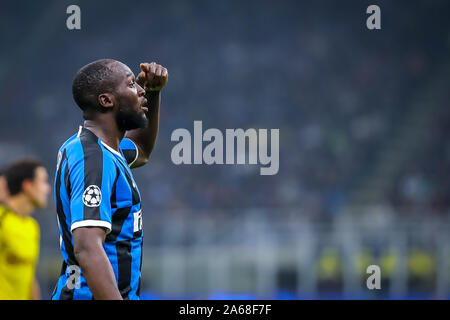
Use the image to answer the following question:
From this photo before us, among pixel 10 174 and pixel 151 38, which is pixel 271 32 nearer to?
pixel 151 38

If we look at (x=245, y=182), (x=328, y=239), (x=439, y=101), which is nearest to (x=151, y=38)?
(x=245, y=182)

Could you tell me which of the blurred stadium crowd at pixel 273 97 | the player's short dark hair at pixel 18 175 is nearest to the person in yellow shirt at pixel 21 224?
the player's short dark hair at pixel 18 175

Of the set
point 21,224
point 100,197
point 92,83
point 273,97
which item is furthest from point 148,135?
point 273,97

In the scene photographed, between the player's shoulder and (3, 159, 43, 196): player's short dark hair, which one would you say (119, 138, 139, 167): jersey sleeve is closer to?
the player's shoulder

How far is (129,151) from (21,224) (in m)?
2.35

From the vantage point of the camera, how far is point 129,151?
3.64 meters

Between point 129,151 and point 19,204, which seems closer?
point 129,151

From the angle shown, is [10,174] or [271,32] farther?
[271,32]

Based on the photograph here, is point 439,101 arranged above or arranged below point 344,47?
below

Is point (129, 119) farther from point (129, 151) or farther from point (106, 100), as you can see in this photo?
point (129, 151)

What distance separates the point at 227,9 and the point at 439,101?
680 centimetres

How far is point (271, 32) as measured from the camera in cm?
2062

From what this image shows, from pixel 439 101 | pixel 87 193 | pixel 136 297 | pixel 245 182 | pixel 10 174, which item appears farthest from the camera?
pixel 439 101

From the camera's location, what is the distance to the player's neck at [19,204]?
18.4 feet
